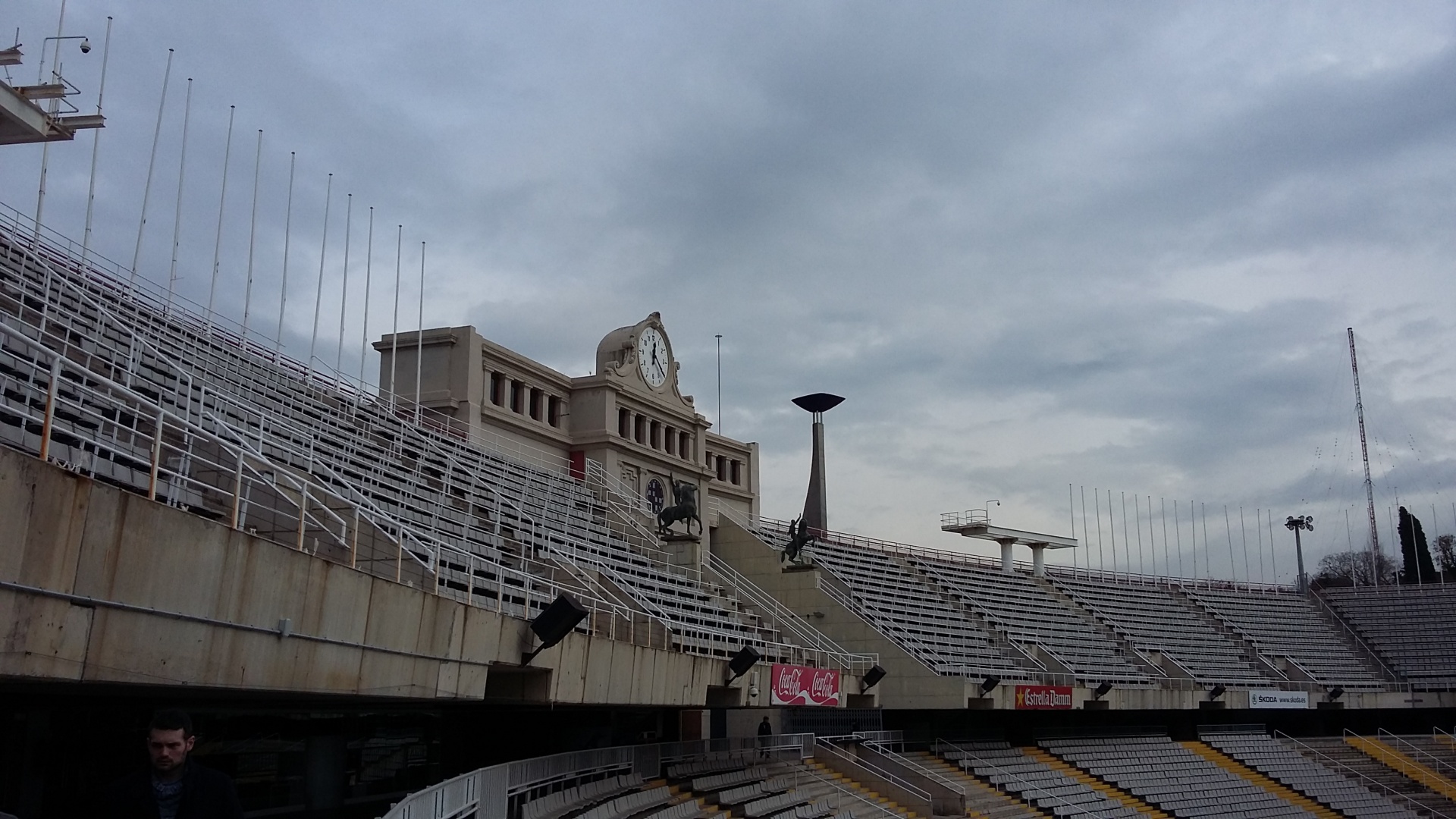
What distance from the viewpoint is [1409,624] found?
4894 centimetres

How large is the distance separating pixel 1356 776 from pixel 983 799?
57.1 feet

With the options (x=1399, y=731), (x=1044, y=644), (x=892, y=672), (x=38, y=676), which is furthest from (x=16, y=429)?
(x=1399, y=731)

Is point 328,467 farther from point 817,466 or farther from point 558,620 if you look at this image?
point 817,466

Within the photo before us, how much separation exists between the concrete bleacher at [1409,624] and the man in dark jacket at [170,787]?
1992 inches

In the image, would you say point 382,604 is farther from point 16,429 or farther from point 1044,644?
point 1044,644

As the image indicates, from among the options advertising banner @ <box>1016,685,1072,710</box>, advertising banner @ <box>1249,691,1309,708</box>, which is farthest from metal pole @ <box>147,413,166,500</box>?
advertising banner @ <box>1249,691,1309,708</box>

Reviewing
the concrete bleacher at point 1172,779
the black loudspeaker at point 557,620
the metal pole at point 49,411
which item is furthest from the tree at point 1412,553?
the metal pole at point 49,411

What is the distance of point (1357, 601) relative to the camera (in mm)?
51531

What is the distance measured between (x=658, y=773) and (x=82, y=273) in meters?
13.9

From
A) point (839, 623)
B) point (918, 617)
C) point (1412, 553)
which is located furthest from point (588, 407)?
point (1412, 553)

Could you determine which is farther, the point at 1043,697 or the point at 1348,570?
the point at 1348,570

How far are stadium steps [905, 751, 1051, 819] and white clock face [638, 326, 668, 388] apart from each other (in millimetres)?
13625

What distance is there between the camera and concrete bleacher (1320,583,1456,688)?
46.3 meters

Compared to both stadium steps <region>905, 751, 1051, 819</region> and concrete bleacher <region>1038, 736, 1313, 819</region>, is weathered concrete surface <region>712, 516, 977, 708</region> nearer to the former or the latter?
stadium steps <region>905, 751, 1051, 819</region>
